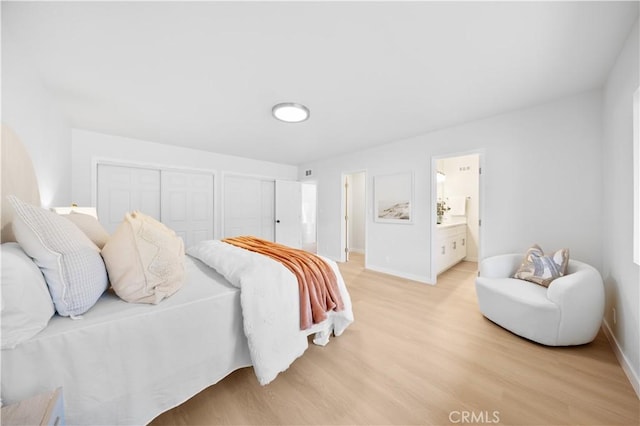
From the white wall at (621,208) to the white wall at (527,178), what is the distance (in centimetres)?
16

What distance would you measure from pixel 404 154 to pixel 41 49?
421cm

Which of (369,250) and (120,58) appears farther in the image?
(369,250)

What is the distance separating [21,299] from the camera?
0.90m

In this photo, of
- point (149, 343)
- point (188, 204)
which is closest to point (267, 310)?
point (149, 343)

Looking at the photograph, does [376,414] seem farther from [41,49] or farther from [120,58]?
[41,49]

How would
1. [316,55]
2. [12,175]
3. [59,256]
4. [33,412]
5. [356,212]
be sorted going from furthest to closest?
[356,212] → [316,55] → [12,175] → [59,256] → [33,412]

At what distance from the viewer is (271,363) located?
1.44m

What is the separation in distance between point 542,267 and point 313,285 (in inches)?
91.6

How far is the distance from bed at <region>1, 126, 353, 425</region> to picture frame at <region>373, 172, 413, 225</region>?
2.71m

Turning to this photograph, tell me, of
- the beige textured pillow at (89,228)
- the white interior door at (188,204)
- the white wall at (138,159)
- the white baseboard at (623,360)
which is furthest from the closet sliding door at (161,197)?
the white baseboard at (623,360)

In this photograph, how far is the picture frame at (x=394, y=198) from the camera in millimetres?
3818

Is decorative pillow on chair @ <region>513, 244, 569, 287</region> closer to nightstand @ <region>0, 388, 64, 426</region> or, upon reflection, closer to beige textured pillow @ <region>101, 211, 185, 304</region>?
beige textured pillow @ <region>101, 211, 185, 304</region>

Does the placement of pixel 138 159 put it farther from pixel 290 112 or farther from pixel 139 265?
pixel 139 265

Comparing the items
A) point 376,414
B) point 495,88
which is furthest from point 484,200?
point 376,414
